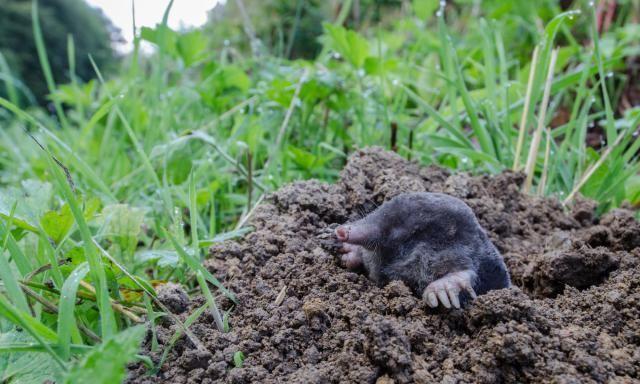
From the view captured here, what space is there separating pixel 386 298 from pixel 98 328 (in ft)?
2.52

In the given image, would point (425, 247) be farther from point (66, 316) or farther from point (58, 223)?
point (58, 223)

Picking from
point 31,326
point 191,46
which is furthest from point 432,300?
point 191,46

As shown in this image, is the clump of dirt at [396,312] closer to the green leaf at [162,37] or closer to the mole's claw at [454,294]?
the mole's claw at [454,294]

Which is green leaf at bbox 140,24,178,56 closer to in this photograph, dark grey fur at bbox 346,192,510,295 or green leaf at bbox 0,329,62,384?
dark grey fur at bbox 346,192,510,295

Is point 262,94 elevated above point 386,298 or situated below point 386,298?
above

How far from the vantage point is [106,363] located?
2.73 ft

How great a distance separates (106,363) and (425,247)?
843 millimetres

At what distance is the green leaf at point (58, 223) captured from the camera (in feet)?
4.64

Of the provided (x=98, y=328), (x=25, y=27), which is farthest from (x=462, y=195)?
(x=25, y=27)

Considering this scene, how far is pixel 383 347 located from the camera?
114 cm

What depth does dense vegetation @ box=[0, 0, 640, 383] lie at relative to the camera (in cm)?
122

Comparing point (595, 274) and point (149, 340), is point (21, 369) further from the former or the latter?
point (595, 274)

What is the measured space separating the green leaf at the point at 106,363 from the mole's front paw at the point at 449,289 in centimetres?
70

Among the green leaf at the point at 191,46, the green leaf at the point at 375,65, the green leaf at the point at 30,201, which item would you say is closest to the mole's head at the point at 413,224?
the green leaf at the point at 30,201
